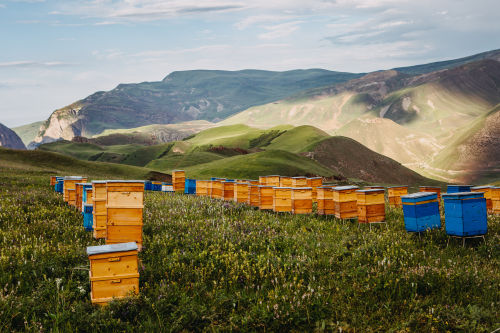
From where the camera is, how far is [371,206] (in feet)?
47.4

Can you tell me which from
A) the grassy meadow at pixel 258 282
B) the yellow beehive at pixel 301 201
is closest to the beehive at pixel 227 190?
the yellow beehive at pixel 301 201

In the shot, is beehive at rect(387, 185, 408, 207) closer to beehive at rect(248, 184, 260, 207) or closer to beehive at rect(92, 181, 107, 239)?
beehive at rect(248, 184, 260, 207)

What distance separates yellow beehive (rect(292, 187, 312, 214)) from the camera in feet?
55.3

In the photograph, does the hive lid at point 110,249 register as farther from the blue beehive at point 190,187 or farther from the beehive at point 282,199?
the blue beehive at point 190,187

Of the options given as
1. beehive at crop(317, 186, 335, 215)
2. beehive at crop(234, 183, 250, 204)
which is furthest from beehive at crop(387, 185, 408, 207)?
beehive at crop(234, 183, 250, 204)

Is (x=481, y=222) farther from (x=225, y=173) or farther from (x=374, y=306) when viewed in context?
(x=225, y=173)

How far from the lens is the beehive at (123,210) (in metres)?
9.72

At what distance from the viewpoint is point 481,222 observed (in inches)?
437

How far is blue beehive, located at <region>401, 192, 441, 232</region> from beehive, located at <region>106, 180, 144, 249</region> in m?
8.39

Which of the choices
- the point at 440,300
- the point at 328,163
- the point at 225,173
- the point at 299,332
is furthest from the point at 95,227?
the point at 328,163

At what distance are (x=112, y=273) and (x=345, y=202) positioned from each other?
35.0 feet

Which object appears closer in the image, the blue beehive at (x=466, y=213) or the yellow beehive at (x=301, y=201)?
the blue beehive at (x=466, y=213)

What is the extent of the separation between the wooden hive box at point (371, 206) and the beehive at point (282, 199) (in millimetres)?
3599

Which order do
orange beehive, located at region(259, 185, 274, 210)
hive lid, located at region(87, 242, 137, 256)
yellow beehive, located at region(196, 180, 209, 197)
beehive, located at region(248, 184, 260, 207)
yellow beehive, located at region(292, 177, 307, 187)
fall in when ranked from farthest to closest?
1. yellow beehive, located at region(196, 180, 209, 197)
2. yellow beehive, located at region(292, 177, 307, 187)
3. beehive, located at region(248, 184, 260, 207)
4. orange beehive, located at region(259, 185, 274, 210)
5. hive lid, located at region(87, 242, 137, 256)
